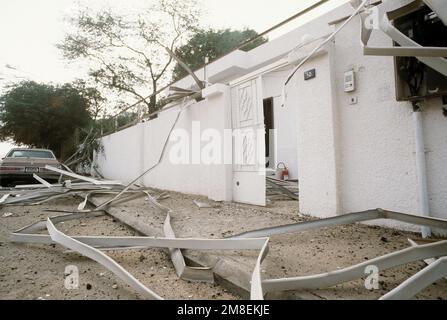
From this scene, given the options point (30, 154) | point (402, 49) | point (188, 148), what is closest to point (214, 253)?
point (402, 49)

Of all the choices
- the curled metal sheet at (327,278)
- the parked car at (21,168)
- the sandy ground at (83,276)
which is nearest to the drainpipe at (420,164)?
the curled metal sheet at (327,278)

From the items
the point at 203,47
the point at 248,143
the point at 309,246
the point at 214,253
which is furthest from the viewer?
the point at 203,47

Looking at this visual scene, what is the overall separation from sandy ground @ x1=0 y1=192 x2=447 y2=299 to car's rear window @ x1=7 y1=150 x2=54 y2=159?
7281 millimetres

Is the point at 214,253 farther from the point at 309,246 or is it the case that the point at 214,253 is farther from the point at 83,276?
the point at 83,276

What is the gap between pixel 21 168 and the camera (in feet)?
27.9

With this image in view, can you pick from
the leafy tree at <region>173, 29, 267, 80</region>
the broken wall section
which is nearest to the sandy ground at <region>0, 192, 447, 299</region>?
the broken wall section

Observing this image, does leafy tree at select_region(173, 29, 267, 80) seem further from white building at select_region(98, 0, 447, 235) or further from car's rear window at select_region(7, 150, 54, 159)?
white building at select_region(98, 0, 447, 235)

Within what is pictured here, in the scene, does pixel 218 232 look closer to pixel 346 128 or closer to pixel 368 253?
pixel 368 253

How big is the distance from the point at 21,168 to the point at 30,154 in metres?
0.89

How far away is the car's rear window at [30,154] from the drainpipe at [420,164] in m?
10.7

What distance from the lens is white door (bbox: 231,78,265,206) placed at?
4316 millimetres

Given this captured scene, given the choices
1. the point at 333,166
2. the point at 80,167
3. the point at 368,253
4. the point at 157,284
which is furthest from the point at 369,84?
the point at 80,167

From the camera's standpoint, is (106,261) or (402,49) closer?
(402,49)

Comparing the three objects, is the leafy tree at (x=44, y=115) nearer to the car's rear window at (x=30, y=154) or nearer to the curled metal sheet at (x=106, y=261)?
the car's rear window at (x=30, y=154)
